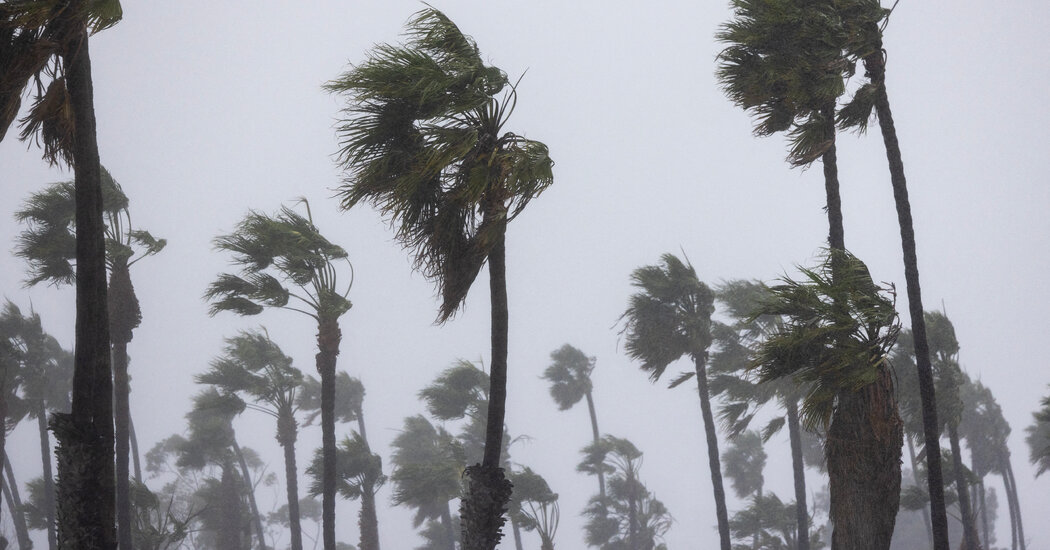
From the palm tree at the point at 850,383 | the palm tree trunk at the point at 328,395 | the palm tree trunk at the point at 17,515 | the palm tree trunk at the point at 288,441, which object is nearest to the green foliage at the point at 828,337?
the palm tree at the point at 850,383

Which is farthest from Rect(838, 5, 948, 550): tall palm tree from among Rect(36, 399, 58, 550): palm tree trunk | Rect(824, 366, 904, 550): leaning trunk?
Rect(36, 399, 58, 550): palm tree trunk

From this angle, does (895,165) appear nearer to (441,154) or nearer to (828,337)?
(828,337)

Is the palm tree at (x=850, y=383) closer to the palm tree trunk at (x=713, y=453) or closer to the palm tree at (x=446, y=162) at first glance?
the palm tree at (x=446, y=162)

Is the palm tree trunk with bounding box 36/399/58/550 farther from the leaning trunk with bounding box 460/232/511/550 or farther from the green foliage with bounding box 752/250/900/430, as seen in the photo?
the green foliage with bounding box 752/250/900/430

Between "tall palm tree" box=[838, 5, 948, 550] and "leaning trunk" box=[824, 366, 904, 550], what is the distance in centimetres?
185

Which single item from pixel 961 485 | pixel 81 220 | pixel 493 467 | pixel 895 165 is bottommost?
pixel 961 485

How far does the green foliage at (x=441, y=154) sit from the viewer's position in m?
7.74

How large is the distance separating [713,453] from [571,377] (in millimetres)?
20422

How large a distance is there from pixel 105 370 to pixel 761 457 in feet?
143

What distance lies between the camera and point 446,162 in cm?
775

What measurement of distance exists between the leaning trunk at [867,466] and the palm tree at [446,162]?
3861 mm

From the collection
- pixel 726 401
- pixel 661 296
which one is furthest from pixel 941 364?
pixel 661 296

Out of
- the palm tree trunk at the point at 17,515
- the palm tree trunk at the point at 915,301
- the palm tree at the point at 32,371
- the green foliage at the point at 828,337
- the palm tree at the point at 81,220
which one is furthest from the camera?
the palm tree trunk at the point at 17,515

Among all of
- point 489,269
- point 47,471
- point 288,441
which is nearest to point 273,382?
point 288,441
